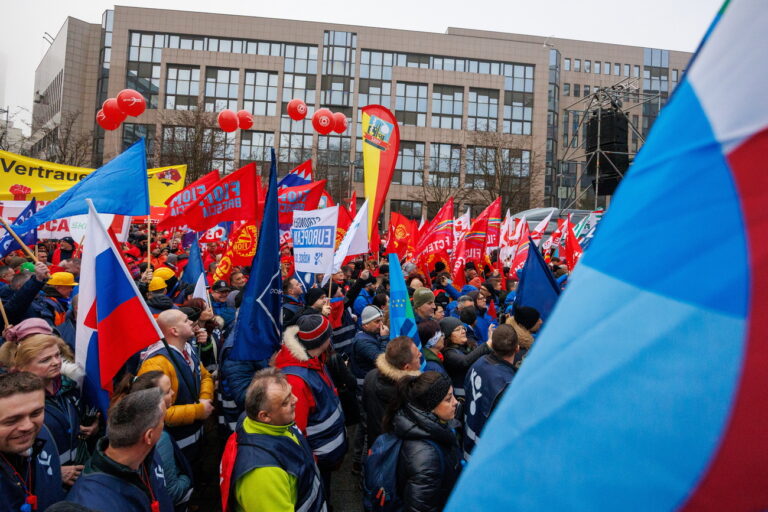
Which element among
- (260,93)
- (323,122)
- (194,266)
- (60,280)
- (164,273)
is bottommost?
(60,280)

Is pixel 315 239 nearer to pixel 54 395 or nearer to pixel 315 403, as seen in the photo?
pixel 315 403

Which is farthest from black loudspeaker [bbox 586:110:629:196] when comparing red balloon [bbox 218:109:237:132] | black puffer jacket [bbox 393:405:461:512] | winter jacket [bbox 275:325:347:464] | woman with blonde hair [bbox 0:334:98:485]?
woman with blonde hair [bbox 0:334:98:485]

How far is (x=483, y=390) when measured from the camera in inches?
132

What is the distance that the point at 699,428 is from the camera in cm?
77

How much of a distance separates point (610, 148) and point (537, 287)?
55.7 feet

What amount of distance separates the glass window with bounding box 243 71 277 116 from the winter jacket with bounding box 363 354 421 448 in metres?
44.4

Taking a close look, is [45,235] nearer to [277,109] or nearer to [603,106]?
[603,106]

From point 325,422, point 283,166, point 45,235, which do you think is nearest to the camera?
point 325,422

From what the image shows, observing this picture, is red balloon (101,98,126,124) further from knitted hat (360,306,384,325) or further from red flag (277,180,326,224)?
knitted hat (360,306,384,325)

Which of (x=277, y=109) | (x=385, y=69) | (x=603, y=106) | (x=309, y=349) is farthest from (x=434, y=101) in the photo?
(x=309, y=349)

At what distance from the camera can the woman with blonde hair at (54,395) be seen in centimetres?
270

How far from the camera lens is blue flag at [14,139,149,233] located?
5.29 m

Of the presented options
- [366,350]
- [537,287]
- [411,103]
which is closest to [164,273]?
[366,350]

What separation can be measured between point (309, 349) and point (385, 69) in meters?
47.0
